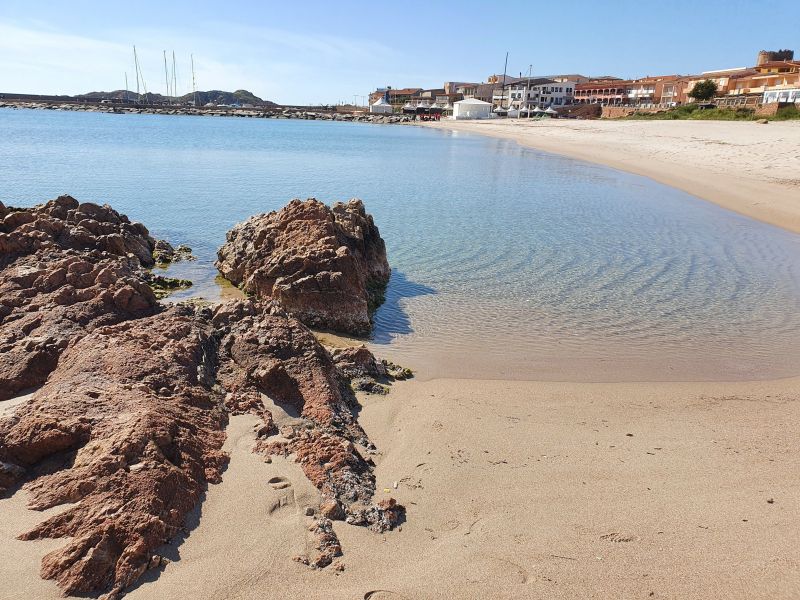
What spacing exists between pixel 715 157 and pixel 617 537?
103 feet

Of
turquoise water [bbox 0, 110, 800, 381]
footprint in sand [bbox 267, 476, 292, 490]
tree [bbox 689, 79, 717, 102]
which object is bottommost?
turquoise water [bbox 0, 110, 800, 381]

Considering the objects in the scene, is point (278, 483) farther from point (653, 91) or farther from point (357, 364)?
point (653, 91)

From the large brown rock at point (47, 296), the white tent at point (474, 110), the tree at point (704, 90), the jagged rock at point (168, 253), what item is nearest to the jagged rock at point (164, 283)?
the large brown rock at point (47, 296)

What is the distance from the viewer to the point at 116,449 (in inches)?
155

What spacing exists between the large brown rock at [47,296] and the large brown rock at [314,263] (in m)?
2.01

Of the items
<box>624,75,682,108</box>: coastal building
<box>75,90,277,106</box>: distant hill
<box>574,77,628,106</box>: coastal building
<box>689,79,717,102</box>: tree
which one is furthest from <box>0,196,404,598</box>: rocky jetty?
<box>75,90,277,106</box>: distant hill

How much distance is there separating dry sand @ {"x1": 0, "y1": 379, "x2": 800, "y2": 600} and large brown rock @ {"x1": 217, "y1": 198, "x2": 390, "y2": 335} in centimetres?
262

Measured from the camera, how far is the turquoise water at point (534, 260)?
8047 mm

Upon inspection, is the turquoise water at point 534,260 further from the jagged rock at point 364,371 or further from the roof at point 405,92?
the roof at point 405,92

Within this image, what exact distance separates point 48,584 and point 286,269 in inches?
240

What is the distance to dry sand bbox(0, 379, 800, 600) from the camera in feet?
11.4

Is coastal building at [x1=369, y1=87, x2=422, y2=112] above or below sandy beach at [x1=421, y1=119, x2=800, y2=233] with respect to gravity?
above

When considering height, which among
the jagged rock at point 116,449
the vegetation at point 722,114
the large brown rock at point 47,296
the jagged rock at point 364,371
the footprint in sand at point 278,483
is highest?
the vegetation at point 722,114

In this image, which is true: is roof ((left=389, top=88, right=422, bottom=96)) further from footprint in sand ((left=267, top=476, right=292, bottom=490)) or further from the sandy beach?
footprint in sand ((left=267, top=476, right=292, bottom=490))
